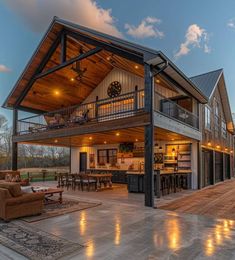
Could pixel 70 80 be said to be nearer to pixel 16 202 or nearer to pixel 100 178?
pixel 100 178

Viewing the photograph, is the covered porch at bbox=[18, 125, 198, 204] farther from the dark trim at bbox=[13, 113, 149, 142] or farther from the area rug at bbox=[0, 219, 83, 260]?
the area rug at bbox=[0, 219, 83, 260]

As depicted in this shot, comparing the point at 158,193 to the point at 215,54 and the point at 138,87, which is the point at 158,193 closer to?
the point at 138,87

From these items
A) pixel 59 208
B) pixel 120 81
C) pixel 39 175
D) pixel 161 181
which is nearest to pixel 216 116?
pixel 120 81

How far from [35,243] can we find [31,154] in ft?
78.6

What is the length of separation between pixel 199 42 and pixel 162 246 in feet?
74.6

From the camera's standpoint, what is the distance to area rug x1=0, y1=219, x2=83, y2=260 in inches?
148

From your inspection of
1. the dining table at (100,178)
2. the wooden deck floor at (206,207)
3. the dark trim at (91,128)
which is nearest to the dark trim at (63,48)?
the dark trim at (91,128)

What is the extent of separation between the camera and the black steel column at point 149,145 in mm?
7375

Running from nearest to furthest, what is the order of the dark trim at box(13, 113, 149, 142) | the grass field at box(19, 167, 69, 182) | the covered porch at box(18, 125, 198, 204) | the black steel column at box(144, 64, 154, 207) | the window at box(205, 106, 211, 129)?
the black steel column at box(144, 64, 154, 207) → the dark trim at box(13, 113, 149, 142) → the covered porch at box(18, 125, 198, 204) → the window at box(205, 106, 211, 129) → the grass field at box(19, 167, 69, 182)

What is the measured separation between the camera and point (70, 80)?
13.6 metres

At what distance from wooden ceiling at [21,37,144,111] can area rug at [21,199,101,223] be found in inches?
270

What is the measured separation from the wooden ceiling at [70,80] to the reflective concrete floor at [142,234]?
7.42m

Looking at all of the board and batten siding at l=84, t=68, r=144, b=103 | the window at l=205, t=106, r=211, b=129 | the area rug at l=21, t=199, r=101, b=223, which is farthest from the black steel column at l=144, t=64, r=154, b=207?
the window at l=205, t=106, r=211, b=129

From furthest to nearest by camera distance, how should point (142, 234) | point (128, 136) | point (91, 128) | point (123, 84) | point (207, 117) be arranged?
point (207, 117)
point (123, 84)
point (128, 136)
point (91, 128)
point (142, 234)
